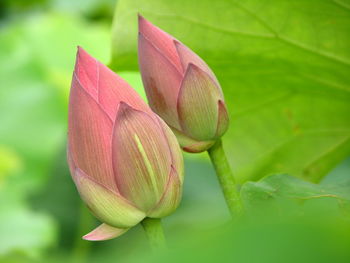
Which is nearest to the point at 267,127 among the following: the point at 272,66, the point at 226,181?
the point at 272,66

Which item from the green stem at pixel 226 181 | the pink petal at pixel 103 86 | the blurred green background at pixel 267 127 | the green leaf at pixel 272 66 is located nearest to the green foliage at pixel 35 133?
the blurred green background at pixel 267 127

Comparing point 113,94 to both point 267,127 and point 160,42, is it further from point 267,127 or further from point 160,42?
point 267,127

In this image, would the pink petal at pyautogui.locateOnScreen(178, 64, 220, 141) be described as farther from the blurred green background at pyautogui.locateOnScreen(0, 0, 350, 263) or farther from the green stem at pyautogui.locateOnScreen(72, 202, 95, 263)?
the green stem at pyautogui.locateOnScreen(72, 202, 95, 263)

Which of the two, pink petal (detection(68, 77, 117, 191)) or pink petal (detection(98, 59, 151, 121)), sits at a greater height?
pink petal (detection(98, 59, 151, 121))

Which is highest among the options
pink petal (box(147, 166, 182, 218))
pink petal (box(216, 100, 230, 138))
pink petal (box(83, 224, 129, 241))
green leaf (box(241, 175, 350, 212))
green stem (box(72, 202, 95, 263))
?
pink petal (box(216, 100, 230, 138))

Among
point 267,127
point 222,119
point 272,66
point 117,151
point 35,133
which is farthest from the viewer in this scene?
point 35,133

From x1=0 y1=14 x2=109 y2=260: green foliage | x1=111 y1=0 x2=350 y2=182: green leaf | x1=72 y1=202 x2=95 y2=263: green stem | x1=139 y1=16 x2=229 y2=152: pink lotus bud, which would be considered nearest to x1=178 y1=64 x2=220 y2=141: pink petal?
x1=139 y1=16 x2=229 y2=152: pink lotus bud

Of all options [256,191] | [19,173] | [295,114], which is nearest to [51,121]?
[19,173]
